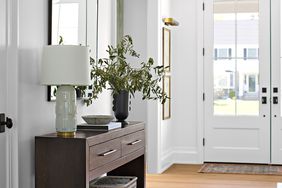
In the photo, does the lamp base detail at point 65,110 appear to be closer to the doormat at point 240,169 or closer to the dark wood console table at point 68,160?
the dark wood console table at point 68,160

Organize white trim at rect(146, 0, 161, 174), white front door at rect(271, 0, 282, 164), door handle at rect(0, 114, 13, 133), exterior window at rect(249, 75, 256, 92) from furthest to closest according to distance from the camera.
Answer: exterior window at rect(249, 75, 256, 92) < white front door at rect(271, 0, 282, 164) < white trim at rect(146, 0, 161, 174) < door handle at rect(0, 114, 13, 133)

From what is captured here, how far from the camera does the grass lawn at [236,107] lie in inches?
274

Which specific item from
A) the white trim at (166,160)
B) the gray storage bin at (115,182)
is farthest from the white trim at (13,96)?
the white trim at (166,160)

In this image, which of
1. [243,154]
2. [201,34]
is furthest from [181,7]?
[243,154]

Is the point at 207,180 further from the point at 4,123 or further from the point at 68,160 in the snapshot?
the point at 4,123

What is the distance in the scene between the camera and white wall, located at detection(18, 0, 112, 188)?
3184 millimetres

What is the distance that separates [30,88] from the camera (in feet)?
10.8

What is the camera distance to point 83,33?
13.8 feet

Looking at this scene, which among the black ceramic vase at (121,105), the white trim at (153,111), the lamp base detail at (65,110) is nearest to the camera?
the lamp base detail at (65,110)

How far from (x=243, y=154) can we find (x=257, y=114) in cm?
59

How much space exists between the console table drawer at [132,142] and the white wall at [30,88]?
0.59m

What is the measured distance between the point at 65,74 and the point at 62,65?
6cm

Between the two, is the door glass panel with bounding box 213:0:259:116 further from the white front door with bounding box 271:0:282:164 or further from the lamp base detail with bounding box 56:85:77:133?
the lamp base detail with bounding box 56:85:77:133

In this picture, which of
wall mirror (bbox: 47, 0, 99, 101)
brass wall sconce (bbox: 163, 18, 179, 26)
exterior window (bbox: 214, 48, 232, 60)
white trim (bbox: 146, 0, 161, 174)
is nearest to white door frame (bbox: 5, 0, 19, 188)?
wall mirror (bbox: 47, 0, 99, 101)
